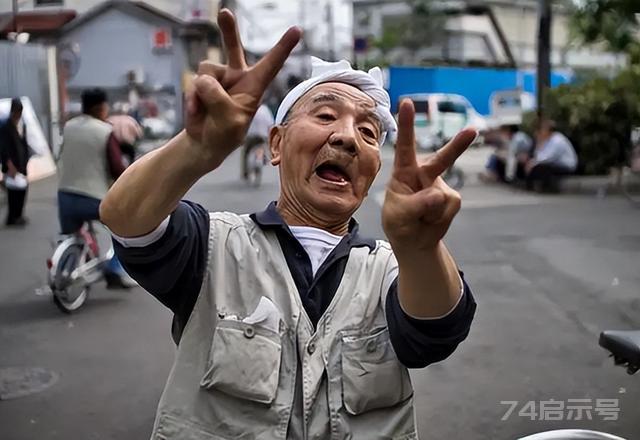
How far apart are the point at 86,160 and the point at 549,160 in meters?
9.00

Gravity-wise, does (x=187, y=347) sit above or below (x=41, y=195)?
above

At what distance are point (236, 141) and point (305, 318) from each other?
1.52 feet

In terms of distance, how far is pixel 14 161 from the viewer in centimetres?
1090

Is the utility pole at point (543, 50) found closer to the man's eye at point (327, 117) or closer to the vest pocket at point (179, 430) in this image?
the man's eye at point (327, 117)

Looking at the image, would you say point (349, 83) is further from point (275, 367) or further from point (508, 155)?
point (508, 155)

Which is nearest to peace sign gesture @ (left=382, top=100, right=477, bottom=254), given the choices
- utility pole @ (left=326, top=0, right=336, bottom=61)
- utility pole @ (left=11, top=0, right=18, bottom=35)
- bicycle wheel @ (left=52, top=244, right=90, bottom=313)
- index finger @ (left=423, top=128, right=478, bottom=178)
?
index finger @ (left=423, top=128, right=478, bottom=178)

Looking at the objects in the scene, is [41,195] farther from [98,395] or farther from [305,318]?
[305,318]

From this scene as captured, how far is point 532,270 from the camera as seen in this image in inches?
320

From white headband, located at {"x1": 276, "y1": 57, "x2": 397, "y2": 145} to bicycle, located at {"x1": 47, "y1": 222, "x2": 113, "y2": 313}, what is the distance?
16.1 ft

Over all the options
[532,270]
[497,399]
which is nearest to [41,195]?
[532,270]

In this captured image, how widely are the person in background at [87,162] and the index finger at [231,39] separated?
17.2 feet

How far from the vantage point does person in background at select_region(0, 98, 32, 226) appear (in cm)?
1088

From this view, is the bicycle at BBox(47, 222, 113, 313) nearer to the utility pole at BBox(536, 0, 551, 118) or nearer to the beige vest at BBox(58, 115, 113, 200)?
the beige vest at BBox(58, 115, 113, 200)

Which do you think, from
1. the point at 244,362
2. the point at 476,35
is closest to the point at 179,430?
the point at 244,362
